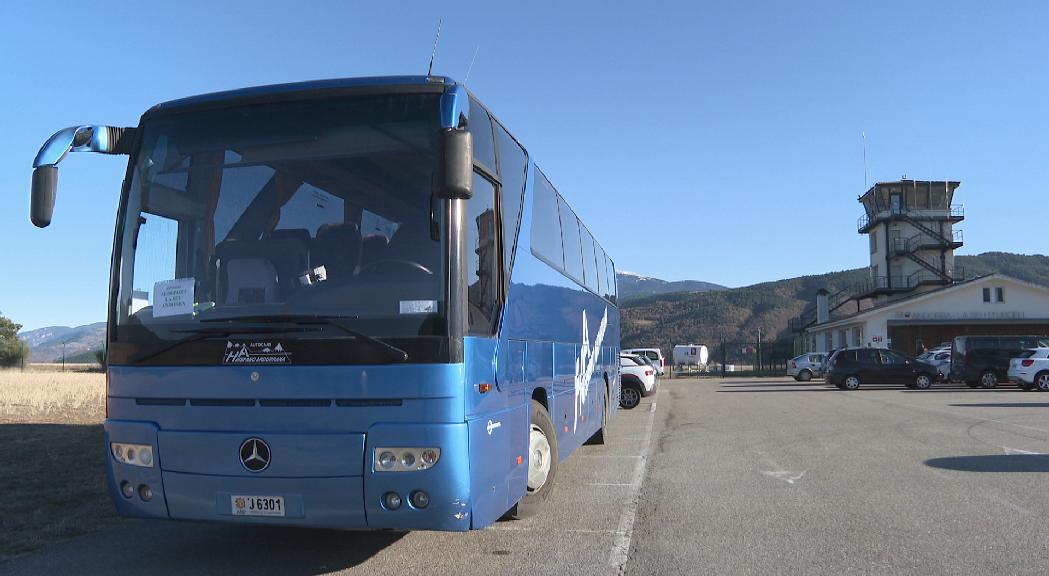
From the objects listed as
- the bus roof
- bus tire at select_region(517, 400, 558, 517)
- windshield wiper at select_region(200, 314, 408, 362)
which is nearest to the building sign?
bus tire at select_region(517, 400, 558, 517)

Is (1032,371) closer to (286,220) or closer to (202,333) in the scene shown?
(286,220)

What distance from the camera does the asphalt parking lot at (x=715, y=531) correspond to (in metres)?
5.68

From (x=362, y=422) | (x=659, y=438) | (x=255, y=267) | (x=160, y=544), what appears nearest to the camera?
(x=362, y=422)

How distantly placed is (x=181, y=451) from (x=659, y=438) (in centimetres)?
998

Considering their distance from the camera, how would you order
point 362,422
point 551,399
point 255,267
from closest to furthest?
point 362,422
point 255,267
point 551,399

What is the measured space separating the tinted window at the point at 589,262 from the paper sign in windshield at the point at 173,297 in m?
6.10

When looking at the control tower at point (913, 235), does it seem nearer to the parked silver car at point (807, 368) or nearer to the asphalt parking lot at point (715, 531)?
the parked silver car at point (807, 368)

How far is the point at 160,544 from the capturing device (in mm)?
6457

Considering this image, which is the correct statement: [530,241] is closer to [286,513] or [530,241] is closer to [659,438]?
[286,513]

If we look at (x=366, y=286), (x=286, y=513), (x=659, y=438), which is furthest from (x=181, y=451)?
(x=659, y=438)

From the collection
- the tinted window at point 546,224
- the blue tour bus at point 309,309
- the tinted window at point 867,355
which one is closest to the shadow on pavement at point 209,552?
the blue tour bus at point 309,309

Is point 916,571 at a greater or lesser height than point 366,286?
lesser

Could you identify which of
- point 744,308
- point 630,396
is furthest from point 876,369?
point 744,308

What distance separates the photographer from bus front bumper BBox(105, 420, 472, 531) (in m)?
4.91
